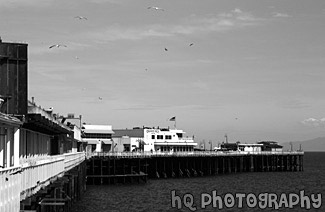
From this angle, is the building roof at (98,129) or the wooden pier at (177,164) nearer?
the wooden pier at (177,164)

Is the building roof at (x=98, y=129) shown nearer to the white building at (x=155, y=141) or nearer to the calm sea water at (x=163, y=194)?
the white building at (x=155, y=141)

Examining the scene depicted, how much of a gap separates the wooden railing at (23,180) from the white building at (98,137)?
324 feet

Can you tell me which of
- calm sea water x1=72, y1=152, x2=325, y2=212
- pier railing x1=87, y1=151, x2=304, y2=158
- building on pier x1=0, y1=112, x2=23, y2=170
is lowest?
calm sea water x1=72, y1=152, x2=325, y2=212

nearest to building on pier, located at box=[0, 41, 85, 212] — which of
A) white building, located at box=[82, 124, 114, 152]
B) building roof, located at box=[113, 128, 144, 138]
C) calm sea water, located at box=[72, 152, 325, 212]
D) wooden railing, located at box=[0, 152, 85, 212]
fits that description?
wooden railing, located at box=[0, 152, 85, 212]

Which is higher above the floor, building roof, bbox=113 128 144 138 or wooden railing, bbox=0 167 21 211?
building roof, bbox=113 128 144 138

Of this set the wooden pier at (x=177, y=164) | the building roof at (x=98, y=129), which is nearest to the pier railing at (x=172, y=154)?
the wooden pier at (x=177, y=164)

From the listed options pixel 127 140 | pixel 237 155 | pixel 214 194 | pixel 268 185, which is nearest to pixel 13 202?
pixel 214 194

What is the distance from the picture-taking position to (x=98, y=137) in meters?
144

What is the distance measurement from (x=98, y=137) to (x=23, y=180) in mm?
118599

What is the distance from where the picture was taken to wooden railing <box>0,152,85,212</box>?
1981 centimetres

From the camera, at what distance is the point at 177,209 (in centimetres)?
5956

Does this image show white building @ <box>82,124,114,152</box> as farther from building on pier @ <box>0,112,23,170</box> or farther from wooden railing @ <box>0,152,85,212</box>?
building on pier @ <box>0,112,23,170</box>

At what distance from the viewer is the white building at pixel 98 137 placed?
141875 millimetres

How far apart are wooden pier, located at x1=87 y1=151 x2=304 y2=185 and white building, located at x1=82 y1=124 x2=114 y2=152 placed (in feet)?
88.9
